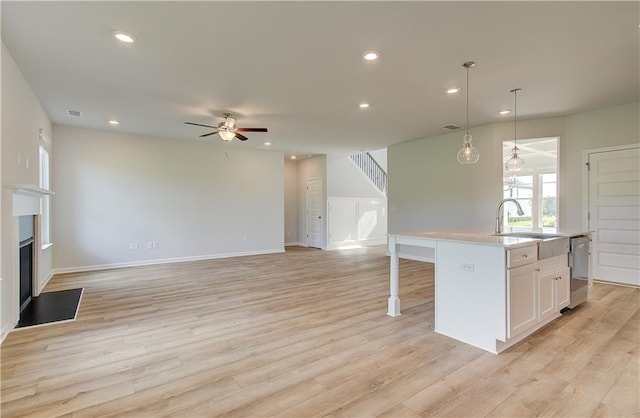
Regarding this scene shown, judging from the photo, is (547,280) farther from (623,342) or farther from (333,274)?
(333,274)

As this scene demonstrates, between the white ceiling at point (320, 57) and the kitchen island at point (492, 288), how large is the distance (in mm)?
1882

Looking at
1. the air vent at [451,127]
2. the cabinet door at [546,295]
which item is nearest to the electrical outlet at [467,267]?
the cabinet door at [546,295]

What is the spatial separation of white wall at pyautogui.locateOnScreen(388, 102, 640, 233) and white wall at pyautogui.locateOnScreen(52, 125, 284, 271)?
3.41 metres

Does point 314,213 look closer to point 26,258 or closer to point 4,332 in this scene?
point 26,258

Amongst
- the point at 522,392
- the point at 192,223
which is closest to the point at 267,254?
the point at 192,223

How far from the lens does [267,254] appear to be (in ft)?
26.7

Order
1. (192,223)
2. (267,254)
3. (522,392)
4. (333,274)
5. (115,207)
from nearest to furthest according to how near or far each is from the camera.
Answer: (522,392) < (333,274) < (115,207) < (192,223) < (267,254)

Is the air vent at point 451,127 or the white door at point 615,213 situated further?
the air vent at point 451,127

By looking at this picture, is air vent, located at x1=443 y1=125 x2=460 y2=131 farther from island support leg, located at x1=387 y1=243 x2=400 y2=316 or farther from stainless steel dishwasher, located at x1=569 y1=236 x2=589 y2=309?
island support leg, located at x1=387 y1=243 x2=400 y2=316

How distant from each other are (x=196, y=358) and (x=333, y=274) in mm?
3440

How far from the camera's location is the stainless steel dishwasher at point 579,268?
11.5ft

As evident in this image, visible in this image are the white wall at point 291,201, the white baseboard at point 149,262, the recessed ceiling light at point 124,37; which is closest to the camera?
the recessed ceiling light at point 124,37

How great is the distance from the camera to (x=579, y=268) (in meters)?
3.62

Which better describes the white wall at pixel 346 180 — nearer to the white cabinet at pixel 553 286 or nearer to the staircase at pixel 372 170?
the staircase at pixel 372 170
